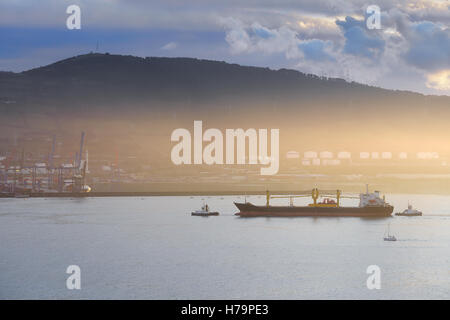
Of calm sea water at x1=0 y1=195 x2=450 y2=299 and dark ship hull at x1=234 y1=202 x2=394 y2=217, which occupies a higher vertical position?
dark ship hull at x1=234 y1=202 x2=394 y2=217

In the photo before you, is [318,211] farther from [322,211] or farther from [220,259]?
[220,259]

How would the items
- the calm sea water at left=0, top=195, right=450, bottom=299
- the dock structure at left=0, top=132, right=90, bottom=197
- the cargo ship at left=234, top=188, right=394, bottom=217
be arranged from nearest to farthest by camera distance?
the calm sea water at left=0, top=195, right=450, bottom=299
the cargo ship at left=234, top=188, right=394, bottom=217
the dock structure at left=0, top=132, right=90, bottom=197

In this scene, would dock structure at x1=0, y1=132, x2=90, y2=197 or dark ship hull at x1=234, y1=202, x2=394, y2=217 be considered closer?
dark ship hull at x1=234, y1=202, x2=394, y2=217

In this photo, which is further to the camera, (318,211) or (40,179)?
(40,179)

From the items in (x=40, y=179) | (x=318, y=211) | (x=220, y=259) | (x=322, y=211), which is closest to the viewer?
(x=220, y=259)

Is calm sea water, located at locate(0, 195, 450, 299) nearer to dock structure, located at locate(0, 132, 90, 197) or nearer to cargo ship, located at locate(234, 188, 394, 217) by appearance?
cargo ship, located at locate(234, 188, 394, 217)

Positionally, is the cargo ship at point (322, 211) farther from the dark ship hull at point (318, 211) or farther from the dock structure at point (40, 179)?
the dock structure at point (40, 179)

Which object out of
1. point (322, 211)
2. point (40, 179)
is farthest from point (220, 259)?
point (40, 179)

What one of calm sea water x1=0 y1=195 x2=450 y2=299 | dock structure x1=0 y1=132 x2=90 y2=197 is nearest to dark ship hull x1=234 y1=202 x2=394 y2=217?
calm sea water x1=0 y1=195 x2=450 y2=299

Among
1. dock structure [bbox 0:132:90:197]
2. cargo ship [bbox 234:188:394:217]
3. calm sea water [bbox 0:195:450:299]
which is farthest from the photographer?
dock structure [bbox 0:132:90:197]
